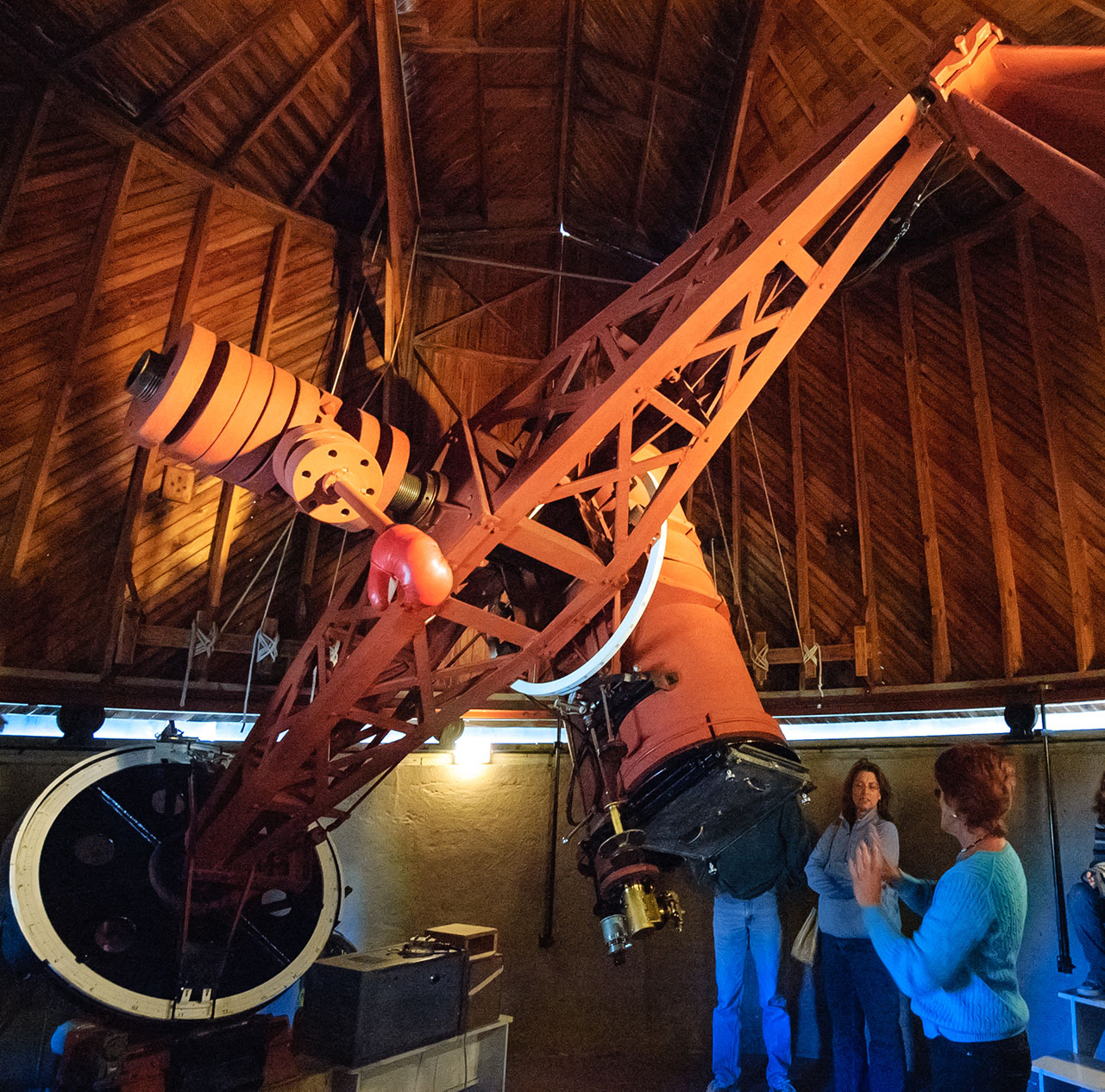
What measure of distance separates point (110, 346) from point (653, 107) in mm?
4230

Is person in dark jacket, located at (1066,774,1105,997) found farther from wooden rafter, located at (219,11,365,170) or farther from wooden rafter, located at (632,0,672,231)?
wooden rafter, located at (219,11,365,170)

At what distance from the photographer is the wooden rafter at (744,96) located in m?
5.10

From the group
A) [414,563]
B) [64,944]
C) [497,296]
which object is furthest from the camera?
[497,296]

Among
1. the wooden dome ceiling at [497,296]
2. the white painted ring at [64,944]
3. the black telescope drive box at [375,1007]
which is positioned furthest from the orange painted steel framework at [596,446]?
the wooden dome ceiling at [497,296]

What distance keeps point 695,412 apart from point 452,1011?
3.51m

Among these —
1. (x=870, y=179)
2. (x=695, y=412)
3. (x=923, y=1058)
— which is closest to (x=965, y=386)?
(x=870, y=179)

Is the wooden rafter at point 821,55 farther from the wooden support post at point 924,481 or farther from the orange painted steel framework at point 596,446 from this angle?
the orange painted steel framework at point 596,446

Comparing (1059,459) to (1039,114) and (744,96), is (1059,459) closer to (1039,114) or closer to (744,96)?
(744,96)

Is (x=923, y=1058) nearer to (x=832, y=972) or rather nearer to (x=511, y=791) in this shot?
(x=832, y=972)

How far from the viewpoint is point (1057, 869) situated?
557 centimetres

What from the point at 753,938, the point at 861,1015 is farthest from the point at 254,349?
the point at 861,1015

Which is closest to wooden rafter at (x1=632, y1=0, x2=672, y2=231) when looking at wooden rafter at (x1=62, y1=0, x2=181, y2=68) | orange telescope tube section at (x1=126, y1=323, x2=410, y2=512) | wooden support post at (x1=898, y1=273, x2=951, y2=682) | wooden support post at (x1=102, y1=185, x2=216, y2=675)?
wooden support post at (x1=898, y1=273, x2=951, y2=682)

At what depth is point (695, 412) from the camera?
11.5 ft

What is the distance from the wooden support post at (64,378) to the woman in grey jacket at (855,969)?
5.49 metres
